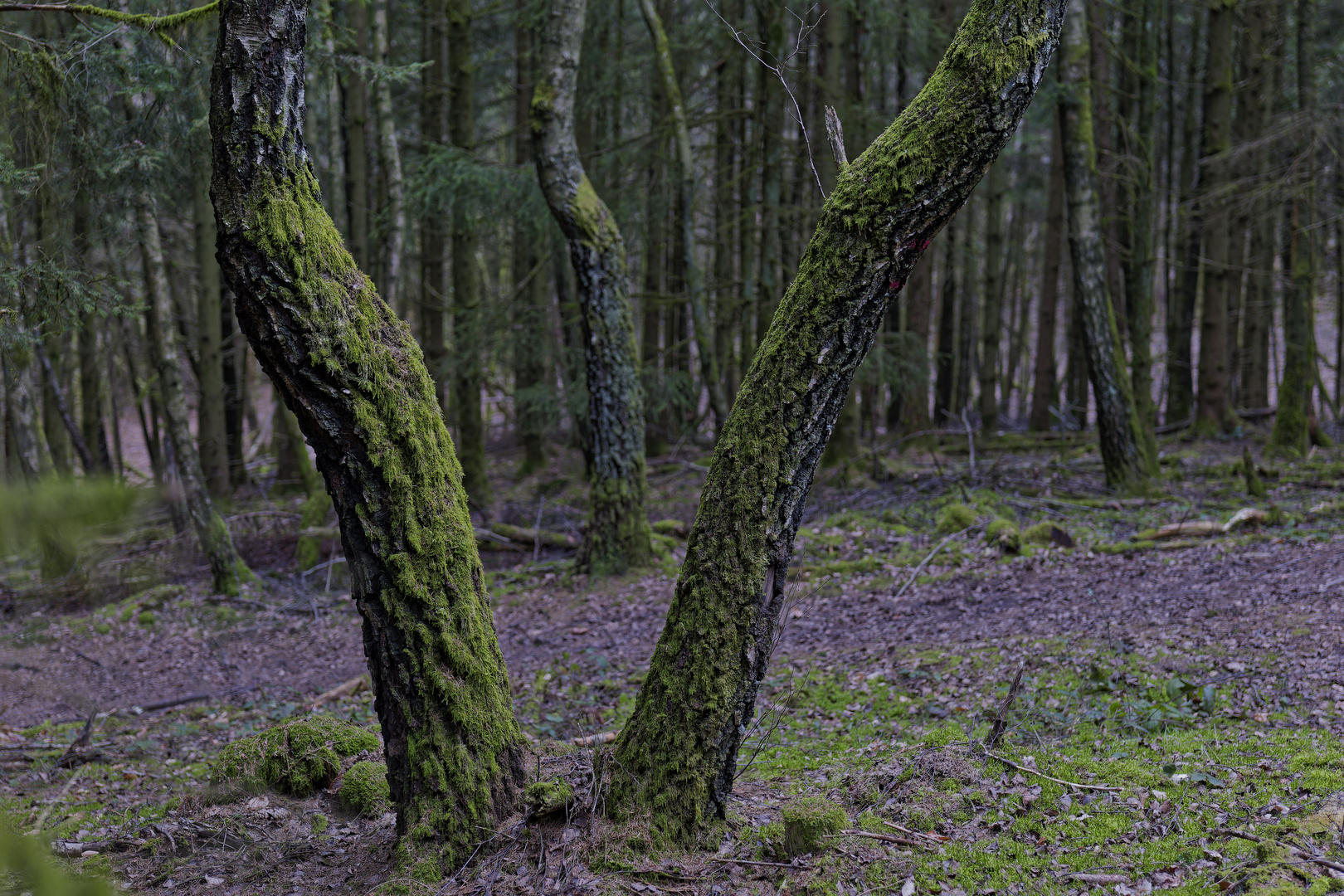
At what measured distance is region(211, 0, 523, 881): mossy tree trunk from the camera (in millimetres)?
2787

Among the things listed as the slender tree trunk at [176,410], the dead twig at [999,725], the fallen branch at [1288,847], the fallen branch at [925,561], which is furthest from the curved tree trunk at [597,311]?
the fallen branch at [1288,847]

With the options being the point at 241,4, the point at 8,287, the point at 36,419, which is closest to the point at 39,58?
the point at 8,287

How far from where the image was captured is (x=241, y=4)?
272cm

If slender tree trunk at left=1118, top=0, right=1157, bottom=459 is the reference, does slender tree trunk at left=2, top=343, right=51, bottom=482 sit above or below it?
below

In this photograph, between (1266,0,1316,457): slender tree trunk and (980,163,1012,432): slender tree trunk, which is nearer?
(1266,0,1316,457): slender tree trunk

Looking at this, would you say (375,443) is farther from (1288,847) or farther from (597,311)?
(597,311)

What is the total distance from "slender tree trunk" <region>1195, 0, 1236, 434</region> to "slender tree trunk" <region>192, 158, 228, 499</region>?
14114 millimetres

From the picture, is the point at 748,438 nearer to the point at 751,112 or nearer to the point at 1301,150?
the point at 751,112

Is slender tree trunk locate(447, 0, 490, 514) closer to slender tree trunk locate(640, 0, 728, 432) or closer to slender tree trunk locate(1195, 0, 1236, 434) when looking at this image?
slender tree trunk locate(640, 0, 728, 432)

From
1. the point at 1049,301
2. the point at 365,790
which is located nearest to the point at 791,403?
the point at 365,790

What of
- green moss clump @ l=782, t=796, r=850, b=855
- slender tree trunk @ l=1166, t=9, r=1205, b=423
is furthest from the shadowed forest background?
slender tree trunk @ l=1166, t=9, r=1205, b=423

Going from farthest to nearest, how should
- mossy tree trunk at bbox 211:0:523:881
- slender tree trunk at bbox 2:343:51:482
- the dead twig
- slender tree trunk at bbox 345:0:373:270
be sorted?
slender tree trunk at bbox 345:0:373:270
slender tree trunk at bbox 2:343:51:482
the dead twig
mossy tree trunk at bbox 211:0:523:881

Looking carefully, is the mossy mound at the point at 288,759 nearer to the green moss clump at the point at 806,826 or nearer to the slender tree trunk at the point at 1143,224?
the green moss clump at the point at 806,826

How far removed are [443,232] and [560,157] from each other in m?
4.81
